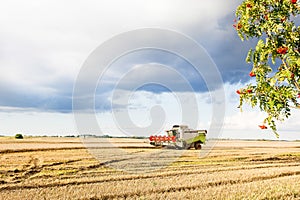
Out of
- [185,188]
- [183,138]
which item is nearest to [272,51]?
[185,188]

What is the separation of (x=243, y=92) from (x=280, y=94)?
1.18m

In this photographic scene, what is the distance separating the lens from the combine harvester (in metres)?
34.1

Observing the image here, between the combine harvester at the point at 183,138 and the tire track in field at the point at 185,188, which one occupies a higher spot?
the combine harvester at the point at 183,138

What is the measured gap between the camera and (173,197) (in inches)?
425

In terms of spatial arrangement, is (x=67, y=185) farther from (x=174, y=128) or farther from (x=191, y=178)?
(x=174, y=128)

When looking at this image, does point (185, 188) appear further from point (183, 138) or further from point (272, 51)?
point (183, 138)

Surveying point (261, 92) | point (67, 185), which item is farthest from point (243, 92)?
point (67, 185)

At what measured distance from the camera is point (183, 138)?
33969 millimetres

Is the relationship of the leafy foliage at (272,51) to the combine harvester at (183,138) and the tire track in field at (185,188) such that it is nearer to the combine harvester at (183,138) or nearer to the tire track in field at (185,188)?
the tire track in field at (185,188)

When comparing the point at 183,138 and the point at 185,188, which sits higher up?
the point at 183,138

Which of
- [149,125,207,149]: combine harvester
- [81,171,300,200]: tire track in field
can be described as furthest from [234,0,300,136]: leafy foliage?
[149,125,207,149]: combine harvester

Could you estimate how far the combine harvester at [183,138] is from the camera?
34.1 m

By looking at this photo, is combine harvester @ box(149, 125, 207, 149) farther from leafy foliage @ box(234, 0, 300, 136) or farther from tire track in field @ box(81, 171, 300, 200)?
leafy foliage @ box(234, 0, 300, 136)

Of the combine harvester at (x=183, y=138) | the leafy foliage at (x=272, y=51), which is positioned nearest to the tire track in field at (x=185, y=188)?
the leafy foliage at (x=272, y=51)
